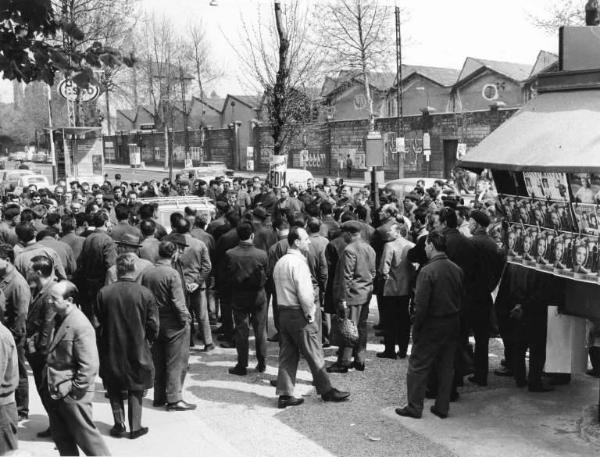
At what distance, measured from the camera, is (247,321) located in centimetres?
884

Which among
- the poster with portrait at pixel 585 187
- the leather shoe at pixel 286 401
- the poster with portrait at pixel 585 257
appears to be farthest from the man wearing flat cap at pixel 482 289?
the leather shoe at pixel 286 401

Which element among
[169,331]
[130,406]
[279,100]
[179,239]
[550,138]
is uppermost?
[279,100]

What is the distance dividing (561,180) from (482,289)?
7.08 feet

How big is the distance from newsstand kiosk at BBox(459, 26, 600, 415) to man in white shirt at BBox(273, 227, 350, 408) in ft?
6.70

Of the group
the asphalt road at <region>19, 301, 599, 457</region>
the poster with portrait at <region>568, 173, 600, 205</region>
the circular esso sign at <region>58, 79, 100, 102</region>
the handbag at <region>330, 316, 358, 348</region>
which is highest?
the circular esso sign at <region>58, 79, 100, 102</region>

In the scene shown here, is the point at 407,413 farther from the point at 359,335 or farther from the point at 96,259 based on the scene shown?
the point at 96,259

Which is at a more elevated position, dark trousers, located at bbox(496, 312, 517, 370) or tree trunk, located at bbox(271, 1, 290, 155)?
tree trunk, located at bbox(271, 1, 290, 155)

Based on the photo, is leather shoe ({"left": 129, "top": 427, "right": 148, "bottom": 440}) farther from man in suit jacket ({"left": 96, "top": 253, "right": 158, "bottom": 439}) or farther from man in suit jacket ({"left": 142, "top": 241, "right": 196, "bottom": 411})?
man in suit jacket ({"left": 142, "top": 241, "right": 196, "bottom": 411})

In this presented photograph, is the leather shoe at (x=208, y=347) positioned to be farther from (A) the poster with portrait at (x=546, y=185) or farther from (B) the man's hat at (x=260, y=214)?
(A) the poster with portrait at (x=546, y=185)

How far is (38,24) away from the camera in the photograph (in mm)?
5676

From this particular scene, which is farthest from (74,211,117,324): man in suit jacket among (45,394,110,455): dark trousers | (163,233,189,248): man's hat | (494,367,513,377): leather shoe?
(494,367,513,377): leather shoe

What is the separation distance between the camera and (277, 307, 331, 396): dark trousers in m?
7.65

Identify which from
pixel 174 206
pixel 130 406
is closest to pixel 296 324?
pixel 130 406

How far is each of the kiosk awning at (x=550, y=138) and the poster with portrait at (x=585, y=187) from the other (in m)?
0.18
